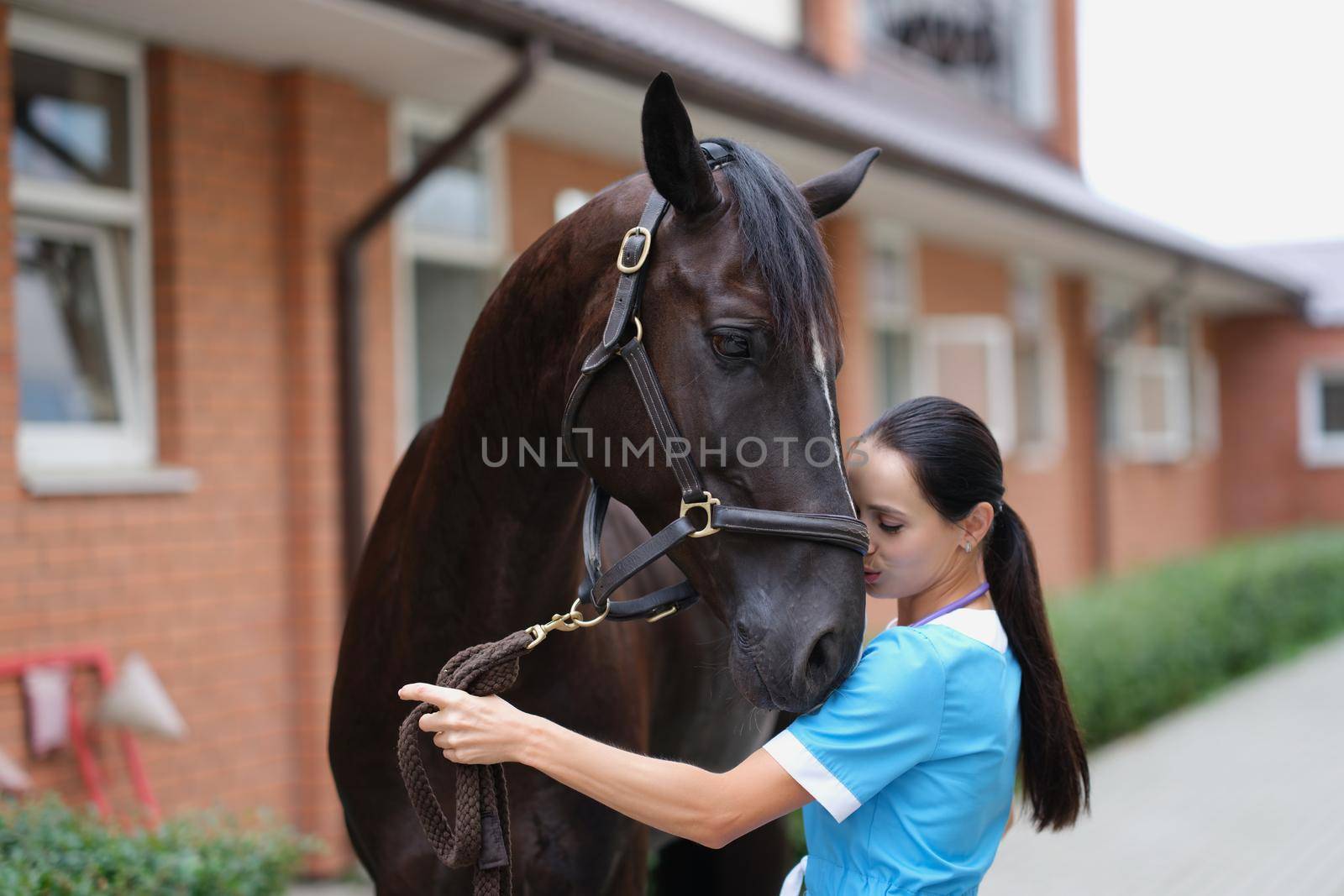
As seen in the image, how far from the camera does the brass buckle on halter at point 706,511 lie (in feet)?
5.51

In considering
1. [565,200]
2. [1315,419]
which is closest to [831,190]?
[565,200]

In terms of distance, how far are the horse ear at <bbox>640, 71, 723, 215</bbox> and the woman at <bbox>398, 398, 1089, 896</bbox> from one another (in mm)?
486

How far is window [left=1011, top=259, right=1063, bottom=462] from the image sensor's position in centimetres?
1232

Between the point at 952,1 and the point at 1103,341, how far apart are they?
4189 millimetres

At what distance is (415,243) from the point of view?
584cm

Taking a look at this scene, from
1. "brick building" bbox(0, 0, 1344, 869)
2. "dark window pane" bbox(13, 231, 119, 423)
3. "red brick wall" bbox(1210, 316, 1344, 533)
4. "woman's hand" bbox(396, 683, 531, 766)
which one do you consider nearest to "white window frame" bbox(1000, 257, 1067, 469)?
"brick building" bbox(0, 0, 1344, 869)

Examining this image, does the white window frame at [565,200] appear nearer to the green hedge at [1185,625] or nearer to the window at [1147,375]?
the green hedge at [1185,625]

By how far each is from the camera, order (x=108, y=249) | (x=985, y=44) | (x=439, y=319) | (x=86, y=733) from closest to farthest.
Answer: (x=86, y=733) → (x=108, y=249) → (x=439, y=319) → (x=985, y=44)

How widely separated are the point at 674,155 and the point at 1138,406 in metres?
14.0

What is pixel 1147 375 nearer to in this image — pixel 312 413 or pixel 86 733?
pixel 312 413

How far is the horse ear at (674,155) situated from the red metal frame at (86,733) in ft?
11.3

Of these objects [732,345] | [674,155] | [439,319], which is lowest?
[732,345]

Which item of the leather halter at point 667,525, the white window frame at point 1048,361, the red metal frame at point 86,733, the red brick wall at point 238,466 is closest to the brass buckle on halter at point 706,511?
the leather halter at point 667,525

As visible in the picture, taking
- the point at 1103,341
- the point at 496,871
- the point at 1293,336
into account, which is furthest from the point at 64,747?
the point at 1293,336
